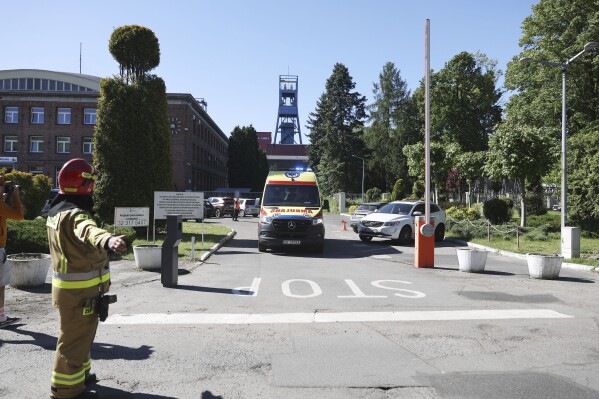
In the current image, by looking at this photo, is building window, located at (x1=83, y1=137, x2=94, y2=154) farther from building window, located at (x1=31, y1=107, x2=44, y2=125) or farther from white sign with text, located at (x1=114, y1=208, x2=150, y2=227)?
white sign with text, located at (x1=114, y1=208, x2=150, y2=227)

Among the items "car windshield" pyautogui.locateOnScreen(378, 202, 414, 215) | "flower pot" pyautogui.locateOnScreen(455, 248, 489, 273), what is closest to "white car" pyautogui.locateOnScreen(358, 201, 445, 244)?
"car windshield" pyautogui.locateOnScreen(378, 202, 414, 215)

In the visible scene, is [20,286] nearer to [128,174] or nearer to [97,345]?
[97,345]

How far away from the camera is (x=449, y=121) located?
53.6 metres

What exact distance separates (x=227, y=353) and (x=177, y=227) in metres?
4.88

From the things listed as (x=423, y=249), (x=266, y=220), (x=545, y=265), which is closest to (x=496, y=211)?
(x=423, y=249)

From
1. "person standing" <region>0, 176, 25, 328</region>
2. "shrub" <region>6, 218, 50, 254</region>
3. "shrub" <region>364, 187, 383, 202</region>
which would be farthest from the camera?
"shrub" <region>364, 187, 383, 202</region>

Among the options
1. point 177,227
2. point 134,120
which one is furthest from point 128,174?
point 177,227

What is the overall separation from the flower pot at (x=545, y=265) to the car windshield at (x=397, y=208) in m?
8.64

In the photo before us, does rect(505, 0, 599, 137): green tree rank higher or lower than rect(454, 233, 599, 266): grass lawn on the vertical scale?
higher

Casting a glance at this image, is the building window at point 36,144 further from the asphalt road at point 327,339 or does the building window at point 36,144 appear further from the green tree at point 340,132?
the asphalt road at point 327,339

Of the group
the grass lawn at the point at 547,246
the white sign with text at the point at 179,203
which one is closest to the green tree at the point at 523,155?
the grass lawn at the point at 547,246

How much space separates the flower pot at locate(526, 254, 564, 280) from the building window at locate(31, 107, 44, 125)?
179 ft

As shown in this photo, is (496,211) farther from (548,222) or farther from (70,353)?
(70,353)

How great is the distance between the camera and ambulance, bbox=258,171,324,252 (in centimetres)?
1503
